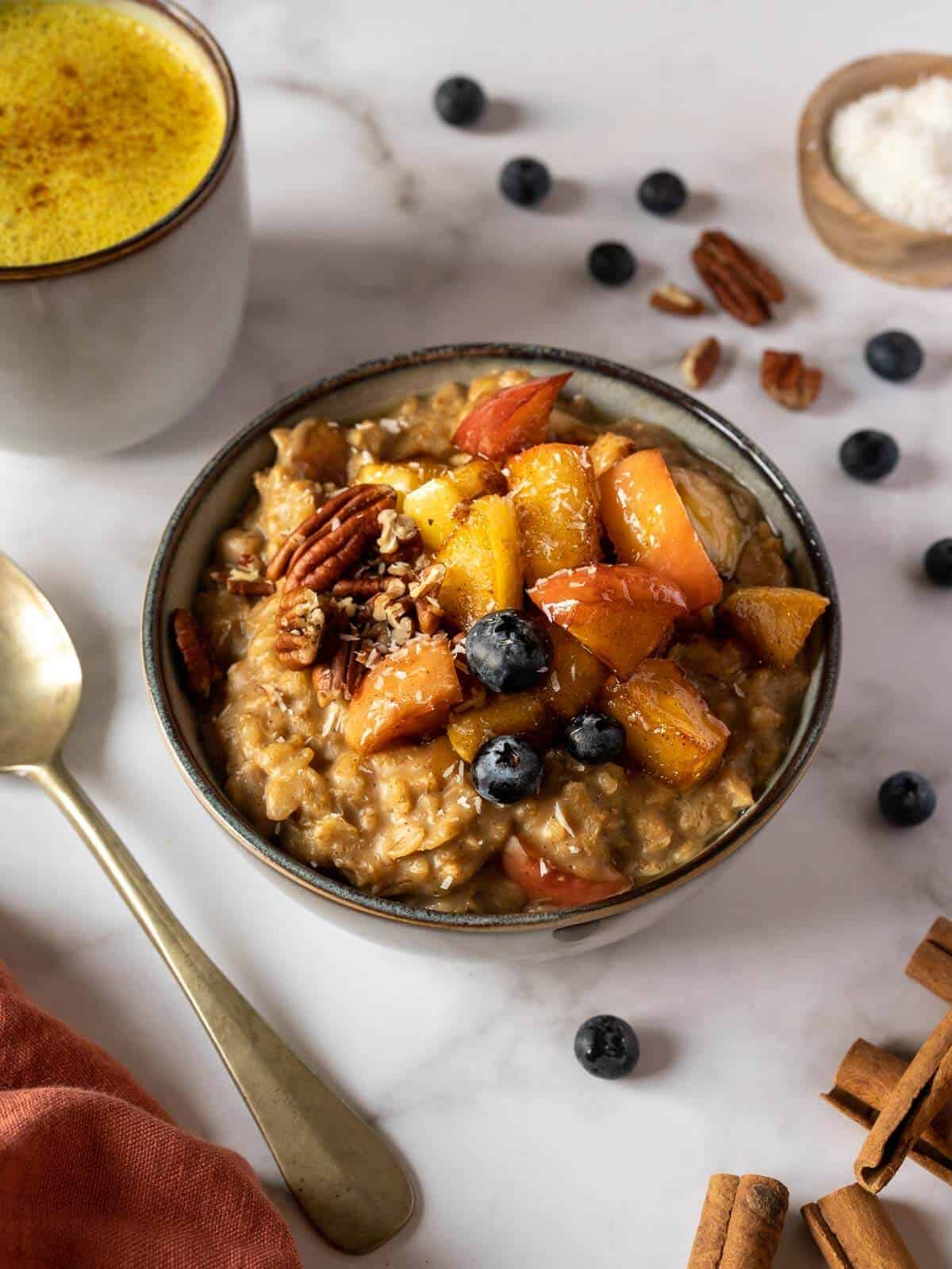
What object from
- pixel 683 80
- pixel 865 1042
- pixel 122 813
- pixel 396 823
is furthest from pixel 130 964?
pixel 683 80

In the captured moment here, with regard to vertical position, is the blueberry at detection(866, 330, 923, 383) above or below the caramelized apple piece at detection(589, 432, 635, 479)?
above

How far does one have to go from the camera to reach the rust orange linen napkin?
72.6 inches

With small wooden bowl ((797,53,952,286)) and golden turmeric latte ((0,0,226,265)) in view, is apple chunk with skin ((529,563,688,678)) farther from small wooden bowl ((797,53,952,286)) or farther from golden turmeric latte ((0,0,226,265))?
small wooden bowl ((797,53,952,286))

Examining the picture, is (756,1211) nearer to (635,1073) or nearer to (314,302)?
(635,1073)

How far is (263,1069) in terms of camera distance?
207 centimetres

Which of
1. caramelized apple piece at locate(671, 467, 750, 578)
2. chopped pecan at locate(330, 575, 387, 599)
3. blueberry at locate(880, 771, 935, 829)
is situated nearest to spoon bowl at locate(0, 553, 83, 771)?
chopped pecan at locate(330, 575, 387, 599)

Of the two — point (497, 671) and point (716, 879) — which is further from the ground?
point (497, 671)

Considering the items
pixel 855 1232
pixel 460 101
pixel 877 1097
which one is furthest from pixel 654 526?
pixel 460 101

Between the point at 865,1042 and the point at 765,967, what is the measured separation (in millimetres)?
176

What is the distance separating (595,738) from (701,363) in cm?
113

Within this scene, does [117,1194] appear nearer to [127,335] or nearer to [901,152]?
[127,335]

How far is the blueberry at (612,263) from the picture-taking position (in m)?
2.85

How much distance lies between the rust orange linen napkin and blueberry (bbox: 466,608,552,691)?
0.73 m

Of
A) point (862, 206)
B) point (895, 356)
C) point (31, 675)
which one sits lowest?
point (31, 675)
